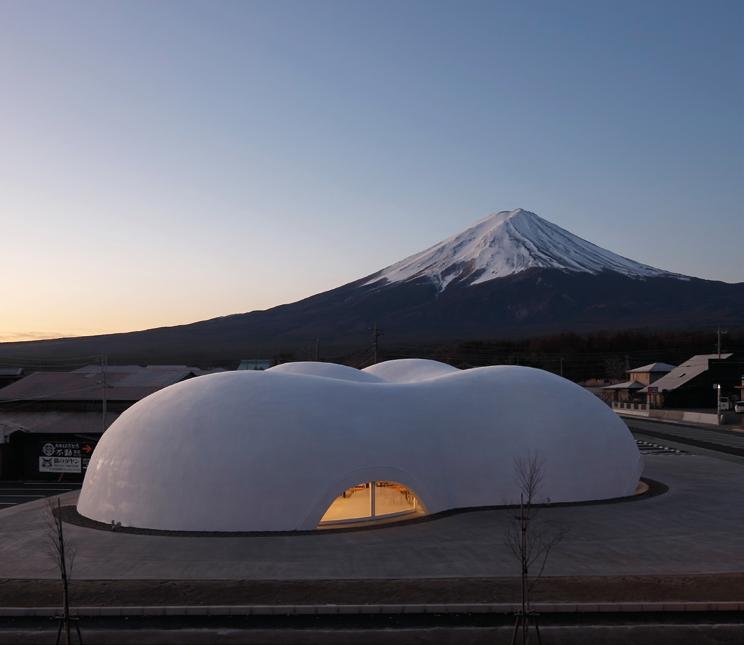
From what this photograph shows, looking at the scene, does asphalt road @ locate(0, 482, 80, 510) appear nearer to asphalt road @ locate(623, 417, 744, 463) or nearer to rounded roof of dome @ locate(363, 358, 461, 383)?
rounded roof of dome @ locate(363, 358, 461, 383)

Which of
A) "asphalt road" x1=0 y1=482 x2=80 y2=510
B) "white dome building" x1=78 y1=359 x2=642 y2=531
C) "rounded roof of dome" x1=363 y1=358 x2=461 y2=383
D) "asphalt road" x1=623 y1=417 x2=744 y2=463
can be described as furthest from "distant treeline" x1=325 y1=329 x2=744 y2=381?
"white dome building" x1=78 y1=359 x2=642 y2=531

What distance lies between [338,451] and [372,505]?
2.31 meters

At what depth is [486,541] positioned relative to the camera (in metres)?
18.3

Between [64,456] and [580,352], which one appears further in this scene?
[580,352]

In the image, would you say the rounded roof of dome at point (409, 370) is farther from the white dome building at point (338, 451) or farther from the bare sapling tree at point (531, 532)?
the bare sapling tree at point (531, 532)

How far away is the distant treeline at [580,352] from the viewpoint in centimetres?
11025

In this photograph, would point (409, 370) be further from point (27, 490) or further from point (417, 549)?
point (27, 490)

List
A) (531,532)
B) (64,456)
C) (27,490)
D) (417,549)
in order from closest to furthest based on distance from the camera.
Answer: (417,549)
(531,532)
(27,490)
(64,456)

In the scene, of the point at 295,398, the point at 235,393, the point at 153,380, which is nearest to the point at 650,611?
the point at 295,398

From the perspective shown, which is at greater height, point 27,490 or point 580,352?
point 580,352

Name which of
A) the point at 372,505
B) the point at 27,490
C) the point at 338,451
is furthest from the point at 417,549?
the point at 27,490

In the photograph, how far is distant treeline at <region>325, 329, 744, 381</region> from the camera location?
362 feet

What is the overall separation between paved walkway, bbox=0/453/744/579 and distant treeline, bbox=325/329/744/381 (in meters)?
82.1

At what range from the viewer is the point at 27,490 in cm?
3009
